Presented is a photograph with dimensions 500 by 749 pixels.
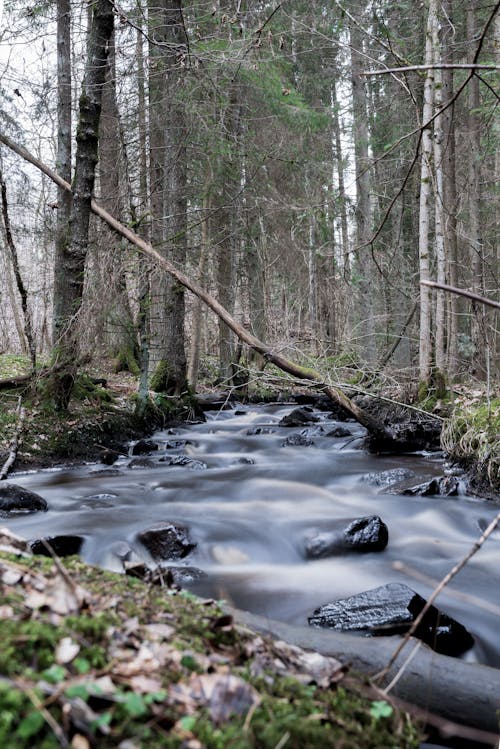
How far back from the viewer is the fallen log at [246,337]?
867cm

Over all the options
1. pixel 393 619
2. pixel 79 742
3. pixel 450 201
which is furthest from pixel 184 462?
pixel 450 201

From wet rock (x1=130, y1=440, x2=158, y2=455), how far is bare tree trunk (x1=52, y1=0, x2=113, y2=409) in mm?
1337

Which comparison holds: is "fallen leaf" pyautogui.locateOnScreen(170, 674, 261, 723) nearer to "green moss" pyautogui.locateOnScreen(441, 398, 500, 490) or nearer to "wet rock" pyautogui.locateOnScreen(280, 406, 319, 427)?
"green moss" pyautogui.locateOnScreen(441, 398, 500, 490)

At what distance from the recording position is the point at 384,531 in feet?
18.8

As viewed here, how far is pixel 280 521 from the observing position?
6.59 metres

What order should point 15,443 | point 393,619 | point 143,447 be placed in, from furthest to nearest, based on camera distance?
point 143,447, point 15,443, point 393,619

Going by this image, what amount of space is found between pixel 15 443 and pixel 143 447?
7.09ft

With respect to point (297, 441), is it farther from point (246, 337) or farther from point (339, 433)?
point (246, 337)

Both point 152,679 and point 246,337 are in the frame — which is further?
point 246,337

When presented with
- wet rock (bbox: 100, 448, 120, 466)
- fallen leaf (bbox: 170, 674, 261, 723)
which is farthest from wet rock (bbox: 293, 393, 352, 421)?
fallen leaf (bbox: 170, 674, 261, 723)

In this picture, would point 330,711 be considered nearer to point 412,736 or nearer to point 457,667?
point 412,736

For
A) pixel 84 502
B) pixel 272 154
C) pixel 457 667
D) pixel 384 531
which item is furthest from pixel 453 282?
pixel 457 667

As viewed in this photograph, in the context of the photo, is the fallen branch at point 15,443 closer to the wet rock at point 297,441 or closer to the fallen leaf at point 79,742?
the wet rock at point 297,441

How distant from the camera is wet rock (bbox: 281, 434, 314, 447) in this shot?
10.5 m
